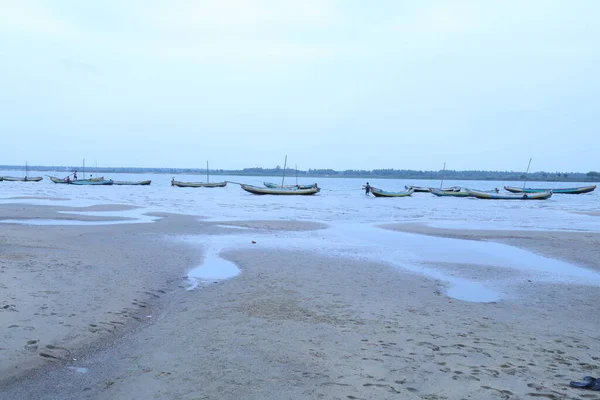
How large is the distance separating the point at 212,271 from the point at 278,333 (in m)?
5.88

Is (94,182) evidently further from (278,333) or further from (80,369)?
(80,369)

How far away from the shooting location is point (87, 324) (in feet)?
24.7

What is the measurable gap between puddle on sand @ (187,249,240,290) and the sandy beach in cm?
30

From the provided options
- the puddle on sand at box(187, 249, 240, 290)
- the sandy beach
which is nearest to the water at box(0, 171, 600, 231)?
the puddle on sand at box(187, 249, 240, 290)

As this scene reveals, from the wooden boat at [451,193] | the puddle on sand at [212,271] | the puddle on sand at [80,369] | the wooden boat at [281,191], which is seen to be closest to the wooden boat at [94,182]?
the wooden boat at [281,191]

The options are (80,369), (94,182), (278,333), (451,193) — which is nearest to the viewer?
(80,369)

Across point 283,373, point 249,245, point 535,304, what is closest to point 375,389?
point 283,373

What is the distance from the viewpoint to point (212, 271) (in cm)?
1291

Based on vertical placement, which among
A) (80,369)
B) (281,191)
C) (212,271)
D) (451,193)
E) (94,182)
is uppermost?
(451,193)

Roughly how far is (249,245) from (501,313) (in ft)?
33.6

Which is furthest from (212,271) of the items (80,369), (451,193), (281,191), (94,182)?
(94,182)

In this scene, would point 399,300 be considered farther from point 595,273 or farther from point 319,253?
point 595,273

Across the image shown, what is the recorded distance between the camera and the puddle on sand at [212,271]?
11.8 meters

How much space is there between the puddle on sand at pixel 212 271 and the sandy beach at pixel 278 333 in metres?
0.30
